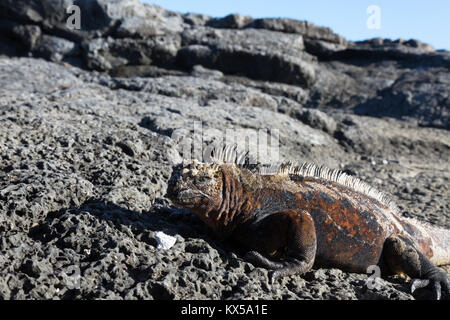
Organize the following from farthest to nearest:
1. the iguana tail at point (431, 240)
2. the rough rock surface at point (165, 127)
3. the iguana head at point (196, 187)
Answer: the iguana tail at point (431, 240)
the iguana head at point (196, 187)
the rough rock surface at point (165, 127)

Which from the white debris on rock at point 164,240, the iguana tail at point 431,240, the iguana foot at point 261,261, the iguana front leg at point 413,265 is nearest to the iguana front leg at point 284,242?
the iguana foot at point 261,261

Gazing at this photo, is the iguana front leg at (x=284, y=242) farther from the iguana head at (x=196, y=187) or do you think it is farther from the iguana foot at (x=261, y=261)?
the iguana head at (x=196, y=187)

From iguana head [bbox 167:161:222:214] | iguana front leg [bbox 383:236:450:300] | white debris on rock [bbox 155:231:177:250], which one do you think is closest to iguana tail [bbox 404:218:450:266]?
iguana front leg [bbox 383:236:450:300]

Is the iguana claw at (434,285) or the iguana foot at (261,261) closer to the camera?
the iguana foot at (261,261)

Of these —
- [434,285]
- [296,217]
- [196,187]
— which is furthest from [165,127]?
[434,285]

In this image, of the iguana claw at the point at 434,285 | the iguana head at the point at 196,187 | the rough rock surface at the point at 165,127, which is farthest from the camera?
the iguana claw at the point at 434,285

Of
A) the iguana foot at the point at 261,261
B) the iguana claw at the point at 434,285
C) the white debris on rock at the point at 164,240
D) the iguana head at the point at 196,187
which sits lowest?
the iguana claw at the point at 434,285

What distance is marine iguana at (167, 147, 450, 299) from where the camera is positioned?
2.67 meters

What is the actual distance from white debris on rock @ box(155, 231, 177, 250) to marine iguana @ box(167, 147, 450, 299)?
226mm

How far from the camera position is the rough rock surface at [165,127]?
2.46 meters

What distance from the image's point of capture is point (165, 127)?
193 inches

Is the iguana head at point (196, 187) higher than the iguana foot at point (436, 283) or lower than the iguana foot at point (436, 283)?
higher

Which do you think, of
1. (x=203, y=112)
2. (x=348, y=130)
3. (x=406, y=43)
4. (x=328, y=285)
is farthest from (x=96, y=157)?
(x=406, y=43)

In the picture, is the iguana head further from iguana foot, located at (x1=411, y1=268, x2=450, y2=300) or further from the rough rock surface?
iguana foot, located at (x1=411, y1=268, x2=450, y2=300)
